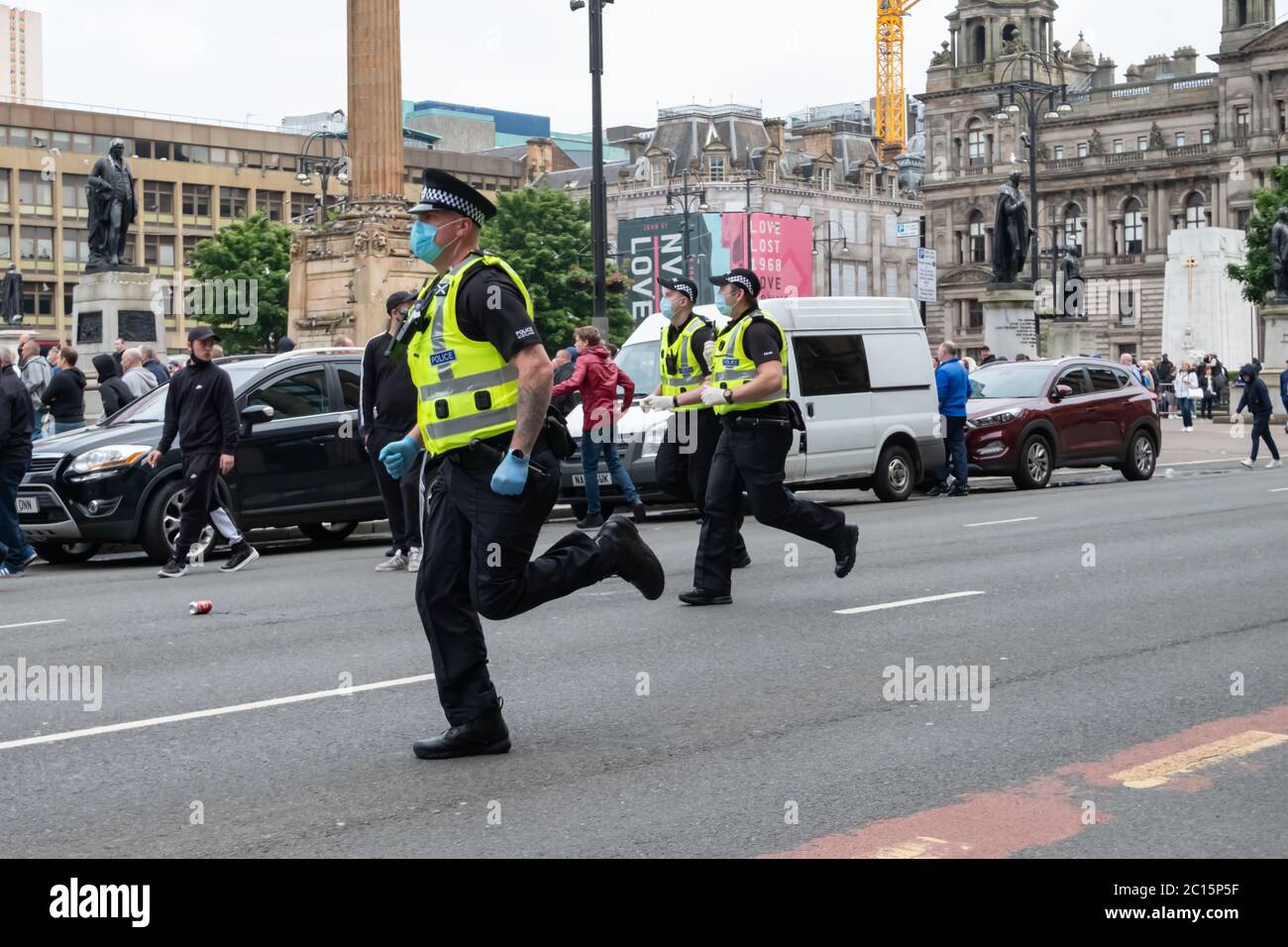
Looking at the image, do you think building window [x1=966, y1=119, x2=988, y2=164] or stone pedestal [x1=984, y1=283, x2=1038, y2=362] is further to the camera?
building window [x1=966, y1=119, x2=988, y2=164]

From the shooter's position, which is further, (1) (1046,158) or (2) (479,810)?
(1) (1046,158)

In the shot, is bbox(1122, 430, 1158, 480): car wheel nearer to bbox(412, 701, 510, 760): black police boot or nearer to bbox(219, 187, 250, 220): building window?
bbox(412, 701, 510, 760): black police boot

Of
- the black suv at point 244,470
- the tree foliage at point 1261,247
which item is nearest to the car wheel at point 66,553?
the black suv at point 244,470

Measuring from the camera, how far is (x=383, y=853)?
5.15m

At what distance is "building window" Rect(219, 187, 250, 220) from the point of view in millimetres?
99938

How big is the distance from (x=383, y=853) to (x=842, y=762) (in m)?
1.88

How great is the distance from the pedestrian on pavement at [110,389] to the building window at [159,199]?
80.3 m

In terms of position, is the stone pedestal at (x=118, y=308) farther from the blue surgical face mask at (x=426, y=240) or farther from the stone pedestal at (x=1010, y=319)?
the blue surgical face mask at (x=426, y=240)

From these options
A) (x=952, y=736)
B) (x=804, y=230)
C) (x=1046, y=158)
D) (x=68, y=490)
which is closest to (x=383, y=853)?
(x=952, y=736)

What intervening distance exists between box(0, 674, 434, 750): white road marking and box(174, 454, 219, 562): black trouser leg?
17.6ft

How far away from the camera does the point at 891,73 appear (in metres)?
154

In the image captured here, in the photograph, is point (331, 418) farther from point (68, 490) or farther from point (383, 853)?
point (383, 853)

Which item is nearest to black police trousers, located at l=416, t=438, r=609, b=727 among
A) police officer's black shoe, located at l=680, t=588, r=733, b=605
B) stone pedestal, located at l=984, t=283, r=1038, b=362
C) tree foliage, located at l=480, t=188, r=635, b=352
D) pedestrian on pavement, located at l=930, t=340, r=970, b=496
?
police officer's black shoe, located at l=680, t=588, r=733, b=605
